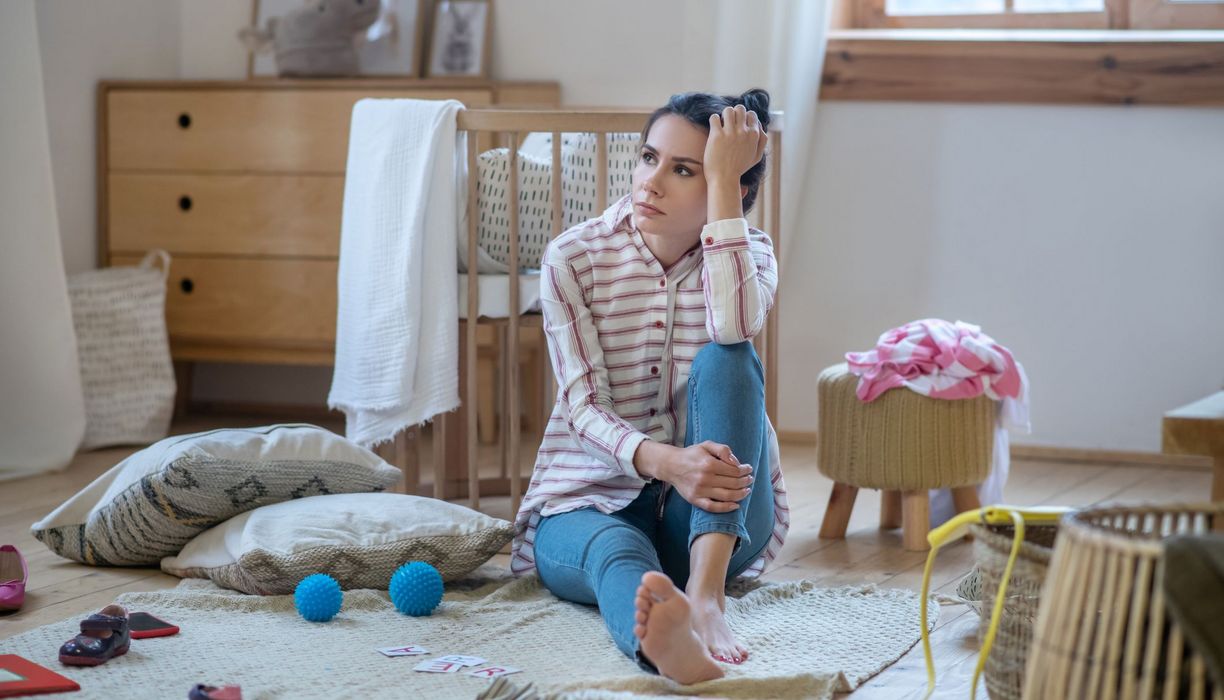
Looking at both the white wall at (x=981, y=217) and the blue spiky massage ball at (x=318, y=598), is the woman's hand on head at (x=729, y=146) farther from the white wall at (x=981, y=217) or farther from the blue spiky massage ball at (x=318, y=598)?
the white wall at (x=981, y=217)

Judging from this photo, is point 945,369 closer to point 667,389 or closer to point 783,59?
point 667,389

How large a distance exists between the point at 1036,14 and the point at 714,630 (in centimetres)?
216

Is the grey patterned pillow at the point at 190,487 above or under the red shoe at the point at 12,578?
above

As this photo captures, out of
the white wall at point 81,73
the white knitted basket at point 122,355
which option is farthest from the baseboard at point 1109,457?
the white wall at point 81,73

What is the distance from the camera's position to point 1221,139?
2973 millimetres

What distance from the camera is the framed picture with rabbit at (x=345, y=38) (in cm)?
337

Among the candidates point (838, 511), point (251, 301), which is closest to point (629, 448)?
point (838, 511)

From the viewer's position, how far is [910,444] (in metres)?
2.26

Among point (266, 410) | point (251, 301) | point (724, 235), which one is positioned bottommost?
point (266, 410)

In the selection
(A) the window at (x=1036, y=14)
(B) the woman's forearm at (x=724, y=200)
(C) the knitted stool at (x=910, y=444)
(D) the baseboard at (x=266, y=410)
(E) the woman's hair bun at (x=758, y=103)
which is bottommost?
(D) the baseboard at (x=266, y=410)

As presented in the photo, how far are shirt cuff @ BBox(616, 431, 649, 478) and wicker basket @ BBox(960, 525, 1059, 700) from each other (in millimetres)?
491

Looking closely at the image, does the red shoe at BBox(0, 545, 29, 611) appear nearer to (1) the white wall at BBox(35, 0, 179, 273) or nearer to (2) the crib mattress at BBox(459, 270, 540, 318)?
(2) the crib mattress at BBox(459, 270, 540, 318)

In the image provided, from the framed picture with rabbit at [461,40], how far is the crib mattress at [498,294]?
126 centimetres

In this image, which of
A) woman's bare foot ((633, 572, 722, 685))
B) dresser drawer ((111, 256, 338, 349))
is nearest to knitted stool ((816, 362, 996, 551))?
woman's bare foot ((633, 572, 722, 685))
